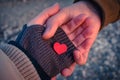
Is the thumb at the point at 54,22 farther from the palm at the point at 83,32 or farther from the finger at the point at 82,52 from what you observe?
the finger at the point at 82,52

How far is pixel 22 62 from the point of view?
3.16 feet

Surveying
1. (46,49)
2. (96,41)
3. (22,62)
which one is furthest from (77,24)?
(96,41)

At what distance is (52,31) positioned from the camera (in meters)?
1.24

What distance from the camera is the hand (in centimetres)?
131

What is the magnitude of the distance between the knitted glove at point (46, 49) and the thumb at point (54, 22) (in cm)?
3

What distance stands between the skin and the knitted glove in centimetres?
4

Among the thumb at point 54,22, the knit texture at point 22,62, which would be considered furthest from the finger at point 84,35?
the knit texture at point 22,62

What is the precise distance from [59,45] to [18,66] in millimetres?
404

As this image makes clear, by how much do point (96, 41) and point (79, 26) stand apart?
2.35 feet

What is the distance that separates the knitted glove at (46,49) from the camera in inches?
44.4

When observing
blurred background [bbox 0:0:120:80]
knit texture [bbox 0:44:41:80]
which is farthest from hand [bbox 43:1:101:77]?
blurred background [bbox 0:0:120:80]

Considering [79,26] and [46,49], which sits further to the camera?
[79,26]

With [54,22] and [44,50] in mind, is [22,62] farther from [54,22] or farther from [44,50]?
[54,22]

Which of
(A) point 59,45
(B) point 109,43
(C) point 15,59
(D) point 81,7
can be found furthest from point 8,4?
(C) point 15,59
